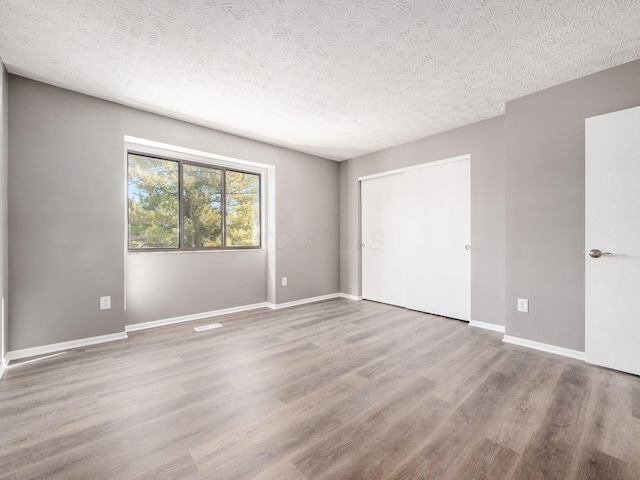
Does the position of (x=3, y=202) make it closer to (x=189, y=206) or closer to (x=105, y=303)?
(x=105, y=303)

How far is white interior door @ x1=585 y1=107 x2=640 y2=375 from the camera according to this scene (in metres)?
2.21

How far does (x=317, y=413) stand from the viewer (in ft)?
5.71

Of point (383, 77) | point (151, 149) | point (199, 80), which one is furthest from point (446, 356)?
point (151, 149)

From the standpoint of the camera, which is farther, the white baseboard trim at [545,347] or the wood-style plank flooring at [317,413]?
the white baseboard trim at [545,347]

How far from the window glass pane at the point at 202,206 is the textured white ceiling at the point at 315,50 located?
0.85 metres

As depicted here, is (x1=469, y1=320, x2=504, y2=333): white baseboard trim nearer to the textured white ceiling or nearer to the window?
the textured white ceiling

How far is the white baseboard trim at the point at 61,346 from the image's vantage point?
2508 mm

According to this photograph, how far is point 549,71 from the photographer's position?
95.7 inches

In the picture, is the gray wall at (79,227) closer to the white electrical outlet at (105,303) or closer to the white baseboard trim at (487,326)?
the white electrical outlet at (105,303)

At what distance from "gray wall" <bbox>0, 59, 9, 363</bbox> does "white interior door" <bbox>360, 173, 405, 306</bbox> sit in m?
4.20

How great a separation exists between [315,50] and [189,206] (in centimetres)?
253

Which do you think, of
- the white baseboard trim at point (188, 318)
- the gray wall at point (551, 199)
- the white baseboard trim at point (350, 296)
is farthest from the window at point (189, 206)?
the gray wall at point (551, 199)

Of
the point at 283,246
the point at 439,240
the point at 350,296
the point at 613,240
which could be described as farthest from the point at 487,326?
the point at 283,246

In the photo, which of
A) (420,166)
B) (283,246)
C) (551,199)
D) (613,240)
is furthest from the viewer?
(283,246)
